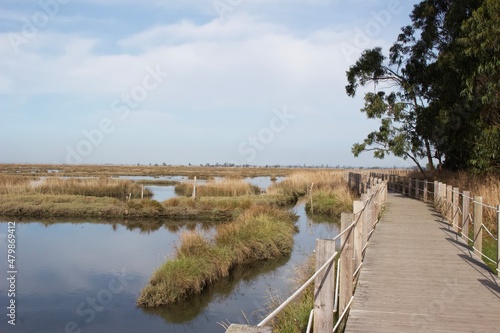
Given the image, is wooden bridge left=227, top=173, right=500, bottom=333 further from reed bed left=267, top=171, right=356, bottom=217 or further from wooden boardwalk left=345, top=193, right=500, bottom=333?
reed bed left=267, top=171, right=356, bottom=217

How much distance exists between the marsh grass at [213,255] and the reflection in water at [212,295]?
0.53ft

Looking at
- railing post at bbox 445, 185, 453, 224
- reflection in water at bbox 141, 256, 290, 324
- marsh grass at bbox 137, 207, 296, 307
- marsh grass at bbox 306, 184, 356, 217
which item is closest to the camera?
reflection in water at bbox 141, 256, 290, 324

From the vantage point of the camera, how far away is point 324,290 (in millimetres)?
4293

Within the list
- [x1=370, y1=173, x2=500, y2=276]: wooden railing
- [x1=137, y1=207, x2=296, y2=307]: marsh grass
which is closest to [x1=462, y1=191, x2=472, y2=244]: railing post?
[x1=370, y1=173, x2=500, y2=276]: wooden railing

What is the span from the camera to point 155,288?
1056 cm

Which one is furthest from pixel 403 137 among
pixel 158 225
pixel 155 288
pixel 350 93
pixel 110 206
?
A: pixel 155 288

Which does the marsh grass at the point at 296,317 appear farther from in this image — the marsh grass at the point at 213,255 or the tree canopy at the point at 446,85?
the tree canopy at the point at 446,85

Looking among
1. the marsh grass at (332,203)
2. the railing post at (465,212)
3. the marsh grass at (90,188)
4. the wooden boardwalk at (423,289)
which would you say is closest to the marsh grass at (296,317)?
the wooden boardwalk at (423,289)

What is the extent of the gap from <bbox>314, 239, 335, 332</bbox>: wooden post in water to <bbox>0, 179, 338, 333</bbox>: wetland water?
2923mm

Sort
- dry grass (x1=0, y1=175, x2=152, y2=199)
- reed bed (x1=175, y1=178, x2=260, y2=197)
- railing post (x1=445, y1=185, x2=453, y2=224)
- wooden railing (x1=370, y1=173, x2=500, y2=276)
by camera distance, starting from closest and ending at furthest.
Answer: wooden railing (x1=370, y1=173, x2=500, y2=276)
railing post (x1=445, y1=185, x2=453, y2=224)
dry grass (x1=0, y1=175, x2=152, y2=199)
reed bed (x1=175, y1=178, x2=260, y2=197)

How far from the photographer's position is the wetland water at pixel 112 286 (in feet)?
32.0

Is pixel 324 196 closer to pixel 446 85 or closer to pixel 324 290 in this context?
pixel 446 85

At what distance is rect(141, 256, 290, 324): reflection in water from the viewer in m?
10.1

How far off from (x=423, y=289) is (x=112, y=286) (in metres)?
8.48
